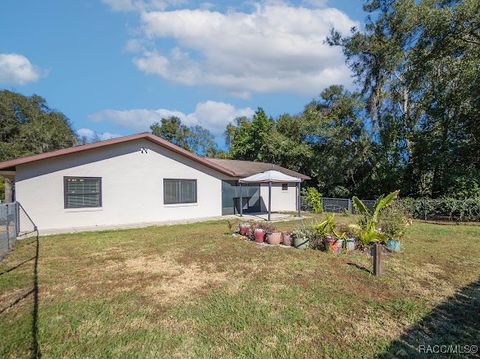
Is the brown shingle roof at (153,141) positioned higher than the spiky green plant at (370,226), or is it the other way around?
the brown shingle roof at (153,141)

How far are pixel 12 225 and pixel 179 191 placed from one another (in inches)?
279

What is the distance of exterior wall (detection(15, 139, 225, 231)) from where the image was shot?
1190 centimetres

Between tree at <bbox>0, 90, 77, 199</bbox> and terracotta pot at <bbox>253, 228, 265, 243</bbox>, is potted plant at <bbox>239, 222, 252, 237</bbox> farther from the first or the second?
tree at <bbox>0, 90, 77, 199</bbox>

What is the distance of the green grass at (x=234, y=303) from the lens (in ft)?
12.0

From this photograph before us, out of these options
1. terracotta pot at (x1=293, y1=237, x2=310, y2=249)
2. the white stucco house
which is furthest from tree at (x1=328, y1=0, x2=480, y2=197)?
terracotta pot at (x1=293, y1=237, x2=310, y2=249)

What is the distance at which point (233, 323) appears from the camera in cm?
413

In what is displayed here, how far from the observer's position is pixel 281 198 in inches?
825

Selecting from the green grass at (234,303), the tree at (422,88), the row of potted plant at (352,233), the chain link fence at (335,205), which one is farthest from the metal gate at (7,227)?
the tree at (422,88)

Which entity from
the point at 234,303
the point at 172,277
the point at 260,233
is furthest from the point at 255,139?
the point at 234,303

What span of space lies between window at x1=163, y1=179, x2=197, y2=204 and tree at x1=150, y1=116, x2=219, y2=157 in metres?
29.3

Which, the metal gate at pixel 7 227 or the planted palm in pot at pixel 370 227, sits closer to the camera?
the metal gate at pixel 7 227

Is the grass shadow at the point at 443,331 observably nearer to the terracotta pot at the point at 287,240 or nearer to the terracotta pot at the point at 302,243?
the terracotta pot at the point at 302,243

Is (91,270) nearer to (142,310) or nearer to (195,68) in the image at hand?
(142,310)

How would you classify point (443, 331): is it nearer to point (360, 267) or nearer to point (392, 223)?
point (360, 267)
